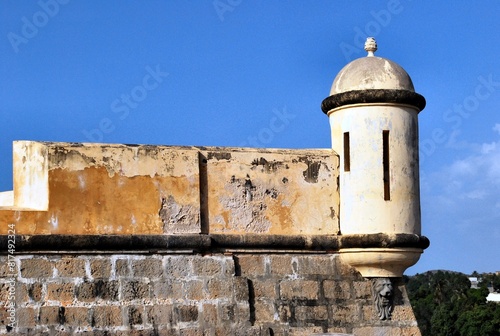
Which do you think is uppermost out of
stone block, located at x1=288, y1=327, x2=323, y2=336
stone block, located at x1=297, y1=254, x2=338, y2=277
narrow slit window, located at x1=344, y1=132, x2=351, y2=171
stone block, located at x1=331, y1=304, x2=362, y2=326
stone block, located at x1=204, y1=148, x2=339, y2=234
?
narrow slit window, located at x1=344, y1=132, x2=351, y2=171

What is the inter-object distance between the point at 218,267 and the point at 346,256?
1239mm

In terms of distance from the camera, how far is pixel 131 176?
280 inches

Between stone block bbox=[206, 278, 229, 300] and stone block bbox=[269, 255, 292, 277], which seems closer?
stone block bbox=[206, 278, 229, 300]

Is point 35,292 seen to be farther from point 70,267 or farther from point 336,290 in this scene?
point 336,290

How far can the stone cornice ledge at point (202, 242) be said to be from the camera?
664 centimetres

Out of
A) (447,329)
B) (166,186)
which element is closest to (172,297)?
(166,186)

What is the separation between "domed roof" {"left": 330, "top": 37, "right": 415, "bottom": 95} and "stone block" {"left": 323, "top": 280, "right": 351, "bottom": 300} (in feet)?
5.80

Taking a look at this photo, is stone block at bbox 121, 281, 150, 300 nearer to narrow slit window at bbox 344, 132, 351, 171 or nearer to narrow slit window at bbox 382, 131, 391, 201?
narrow slit window at bbox 344, 132, 351, 171

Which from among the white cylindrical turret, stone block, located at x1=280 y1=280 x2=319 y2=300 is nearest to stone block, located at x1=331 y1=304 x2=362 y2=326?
stone block, located at x1=280 y1=280 x2=319 y2=300

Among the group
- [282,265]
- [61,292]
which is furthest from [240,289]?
[61,292]

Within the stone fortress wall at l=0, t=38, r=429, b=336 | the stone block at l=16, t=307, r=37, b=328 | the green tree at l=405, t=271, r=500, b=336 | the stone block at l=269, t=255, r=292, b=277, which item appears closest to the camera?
the stone block at l=16, t=307, r=37, b=328

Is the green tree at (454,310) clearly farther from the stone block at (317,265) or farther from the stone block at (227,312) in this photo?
the stone block at (227,312)

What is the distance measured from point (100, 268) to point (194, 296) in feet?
2.70

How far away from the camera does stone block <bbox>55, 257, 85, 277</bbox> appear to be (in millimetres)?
6652
